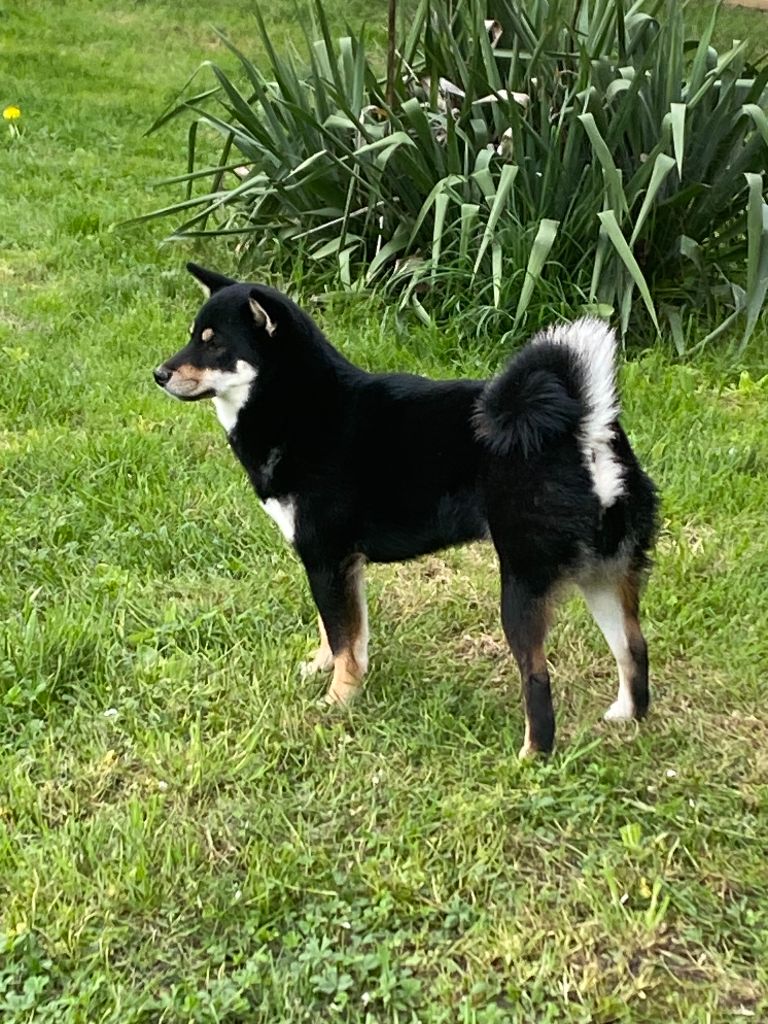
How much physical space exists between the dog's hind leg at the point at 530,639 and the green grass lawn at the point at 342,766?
125 millimetres

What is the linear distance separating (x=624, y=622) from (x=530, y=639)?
11.3 inches

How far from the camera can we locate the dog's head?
2529mm

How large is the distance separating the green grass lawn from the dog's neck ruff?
592 millimetres

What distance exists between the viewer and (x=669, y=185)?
4508 mm

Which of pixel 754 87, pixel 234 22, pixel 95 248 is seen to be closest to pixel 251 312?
pixel 754 87

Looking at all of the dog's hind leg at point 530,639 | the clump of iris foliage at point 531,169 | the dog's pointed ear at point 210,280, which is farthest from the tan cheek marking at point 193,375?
the clump of iris foliage at point 531,169

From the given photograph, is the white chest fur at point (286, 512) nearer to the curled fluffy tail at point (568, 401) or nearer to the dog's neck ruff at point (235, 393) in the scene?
the dog's neck ruff at point (235, 393)

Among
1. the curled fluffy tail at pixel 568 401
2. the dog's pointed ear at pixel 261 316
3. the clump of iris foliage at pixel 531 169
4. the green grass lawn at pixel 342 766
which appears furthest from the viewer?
the clump of iris foliage at pixel 531 169

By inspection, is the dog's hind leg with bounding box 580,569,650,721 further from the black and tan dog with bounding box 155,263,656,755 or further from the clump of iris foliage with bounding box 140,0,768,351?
the clump of iris foliage with bounding box 140,0,768,351

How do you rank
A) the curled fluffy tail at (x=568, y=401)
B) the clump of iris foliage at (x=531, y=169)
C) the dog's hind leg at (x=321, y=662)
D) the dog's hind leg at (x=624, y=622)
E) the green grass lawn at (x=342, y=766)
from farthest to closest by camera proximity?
the clump of iris foliage at (x=531, y=169) < the dog's hind leg at (x=321, y=662) < the dog's hind leg at (x=624, y=622) < the curled fluffy tail at (x=568, y=401) < the green grass lawn at (x=342, y=766)

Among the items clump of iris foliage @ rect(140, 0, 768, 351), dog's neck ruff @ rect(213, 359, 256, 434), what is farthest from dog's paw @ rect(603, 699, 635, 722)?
clump of iris foliage @ rect(140, 0, 768, 351)

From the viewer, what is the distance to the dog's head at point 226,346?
8.30 ft

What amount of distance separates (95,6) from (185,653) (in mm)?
12620

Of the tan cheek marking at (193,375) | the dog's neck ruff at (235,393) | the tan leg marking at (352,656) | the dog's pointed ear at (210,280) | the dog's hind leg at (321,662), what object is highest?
the dog's pointed ear at (210,280)
